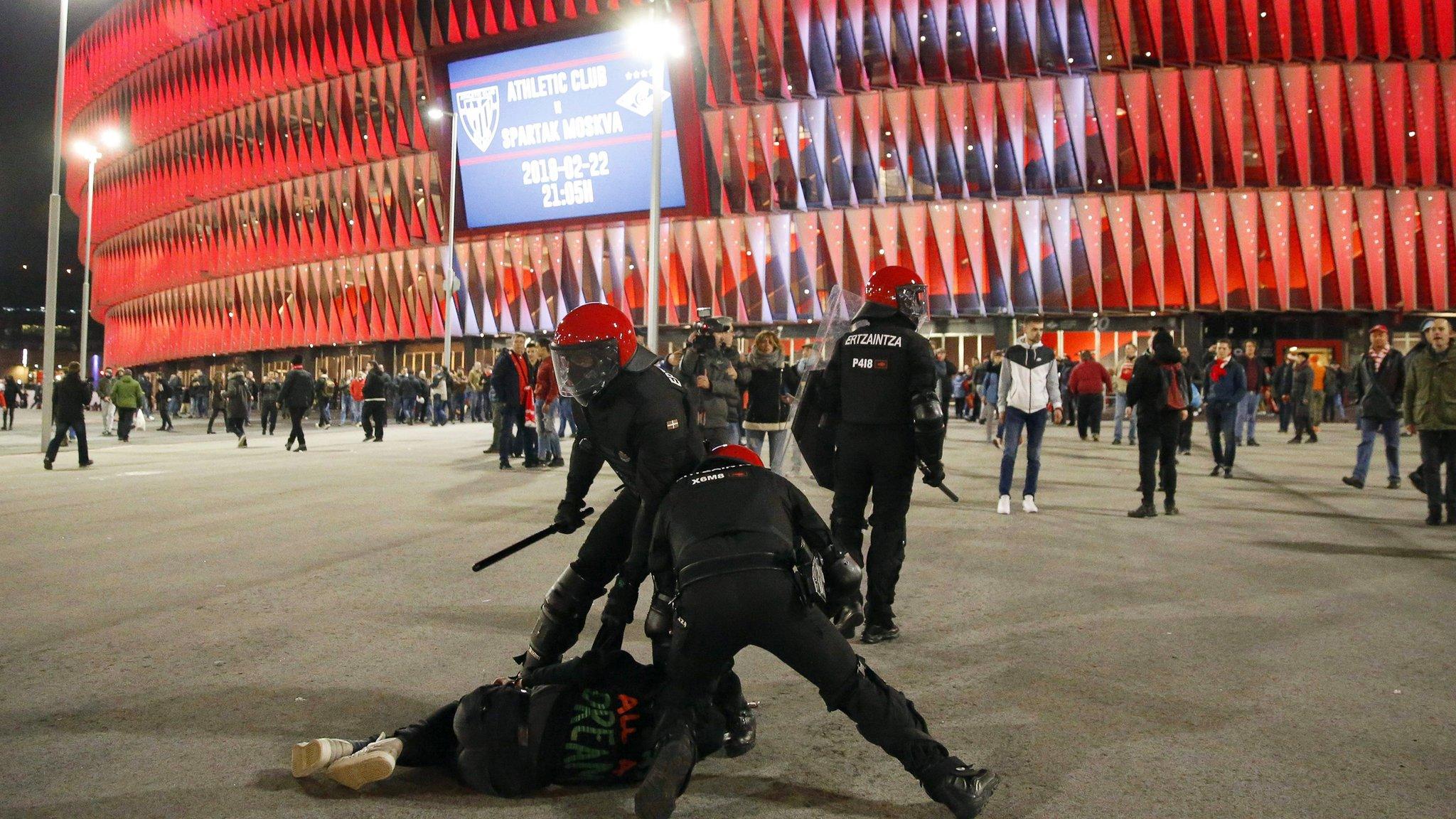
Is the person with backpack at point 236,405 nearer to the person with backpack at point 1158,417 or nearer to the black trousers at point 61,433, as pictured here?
the black trousers at point 61,433

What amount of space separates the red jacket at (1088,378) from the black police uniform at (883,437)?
15.2 metres

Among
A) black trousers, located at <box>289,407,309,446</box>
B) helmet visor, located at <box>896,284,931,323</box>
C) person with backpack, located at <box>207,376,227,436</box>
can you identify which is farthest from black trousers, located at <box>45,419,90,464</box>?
helmet visor, located at <box>896,284,931,323</box>

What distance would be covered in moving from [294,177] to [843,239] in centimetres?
2925

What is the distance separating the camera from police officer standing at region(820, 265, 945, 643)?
537cm

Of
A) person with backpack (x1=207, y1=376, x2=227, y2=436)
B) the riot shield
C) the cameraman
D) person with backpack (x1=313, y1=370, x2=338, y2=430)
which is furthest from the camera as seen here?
person with backpack (x1=313, y1=370, x2=338, y2=430)

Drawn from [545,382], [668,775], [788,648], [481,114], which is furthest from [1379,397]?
[481,114]

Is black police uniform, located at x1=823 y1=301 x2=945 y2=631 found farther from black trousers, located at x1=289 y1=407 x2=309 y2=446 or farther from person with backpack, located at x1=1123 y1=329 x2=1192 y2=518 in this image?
black trousers, located at x1=289 y1=407 x2=309 y2=446

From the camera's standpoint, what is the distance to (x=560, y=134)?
43.1 meters

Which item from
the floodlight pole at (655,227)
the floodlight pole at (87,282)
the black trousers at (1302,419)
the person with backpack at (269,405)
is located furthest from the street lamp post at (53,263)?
the black trousers at (1302,419)

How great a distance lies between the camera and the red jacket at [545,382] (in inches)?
571

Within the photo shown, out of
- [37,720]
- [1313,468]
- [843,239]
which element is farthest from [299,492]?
[843,239]

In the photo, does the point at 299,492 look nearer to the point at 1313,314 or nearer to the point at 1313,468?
the point at 1313,468

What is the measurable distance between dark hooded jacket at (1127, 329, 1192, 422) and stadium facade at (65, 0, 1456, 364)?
2794 cm

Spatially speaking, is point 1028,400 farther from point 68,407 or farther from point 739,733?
point 68,407
